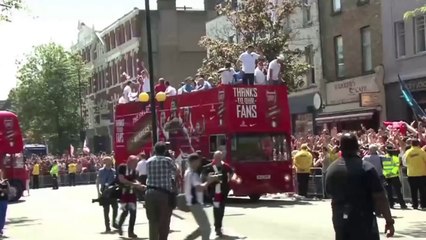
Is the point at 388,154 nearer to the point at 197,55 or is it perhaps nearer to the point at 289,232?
the point at 289,232

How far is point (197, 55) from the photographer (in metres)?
62.7

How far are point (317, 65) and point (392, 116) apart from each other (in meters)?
7.03

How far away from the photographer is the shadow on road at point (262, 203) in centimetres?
2175

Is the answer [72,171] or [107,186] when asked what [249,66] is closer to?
[107,186]

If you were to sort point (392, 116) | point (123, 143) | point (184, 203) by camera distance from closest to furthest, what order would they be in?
1. point (184, 203)
2. point (123, 143)
3. point (392, 116)

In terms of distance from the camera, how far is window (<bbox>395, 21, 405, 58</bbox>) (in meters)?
31.6

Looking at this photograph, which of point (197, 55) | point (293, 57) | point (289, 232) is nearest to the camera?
point (289, 232)

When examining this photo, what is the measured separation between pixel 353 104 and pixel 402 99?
12.4 ft

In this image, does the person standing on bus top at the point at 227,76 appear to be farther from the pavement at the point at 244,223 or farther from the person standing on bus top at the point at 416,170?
the person standing on bus top at the point at 416,170

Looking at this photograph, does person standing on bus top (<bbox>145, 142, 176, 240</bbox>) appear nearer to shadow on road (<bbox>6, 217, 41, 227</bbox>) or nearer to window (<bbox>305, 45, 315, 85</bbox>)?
shadow on road (<bbox>6, 217, 41, 227</bbox>)

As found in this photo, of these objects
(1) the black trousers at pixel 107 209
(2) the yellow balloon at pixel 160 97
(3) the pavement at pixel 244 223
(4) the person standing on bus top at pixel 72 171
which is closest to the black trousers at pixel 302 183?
(3) the pavement at pixel 244 223

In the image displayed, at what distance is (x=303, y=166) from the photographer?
919 inches

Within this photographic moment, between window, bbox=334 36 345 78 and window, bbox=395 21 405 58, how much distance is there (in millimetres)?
4333

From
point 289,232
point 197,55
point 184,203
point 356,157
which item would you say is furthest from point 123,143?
point 197,55
